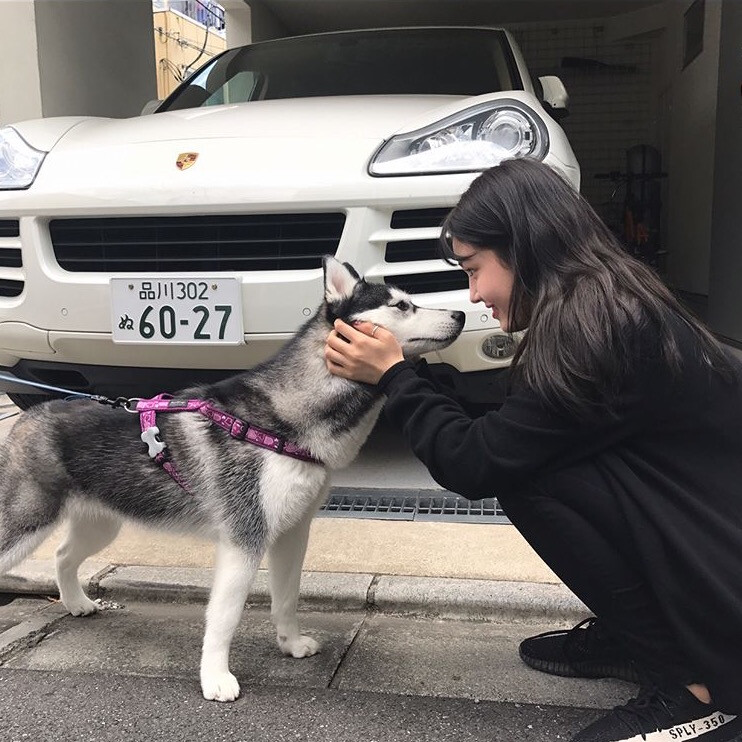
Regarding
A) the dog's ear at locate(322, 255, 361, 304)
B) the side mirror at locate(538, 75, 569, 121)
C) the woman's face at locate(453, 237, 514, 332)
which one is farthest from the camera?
the side mirror at locate(538, 75, 569, 121)

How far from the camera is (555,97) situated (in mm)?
4043

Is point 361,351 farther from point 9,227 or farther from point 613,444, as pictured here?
point 9,227

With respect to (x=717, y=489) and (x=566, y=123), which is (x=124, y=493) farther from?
(x=566, y=123)

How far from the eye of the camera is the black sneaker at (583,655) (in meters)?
2.05

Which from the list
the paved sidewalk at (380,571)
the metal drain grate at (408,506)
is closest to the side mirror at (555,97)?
the metal drain grate at (408,506)

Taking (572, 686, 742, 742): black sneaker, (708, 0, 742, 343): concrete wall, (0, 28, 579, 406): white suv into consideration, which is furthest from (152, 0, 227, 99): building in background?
(572, 686, 742, 742): black sneaker

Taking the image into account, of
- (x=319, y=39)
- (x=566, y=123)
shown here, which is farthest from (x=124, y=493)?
(x=566, y=123)

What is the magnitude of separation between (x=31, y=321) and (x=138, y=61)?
4.69 metres

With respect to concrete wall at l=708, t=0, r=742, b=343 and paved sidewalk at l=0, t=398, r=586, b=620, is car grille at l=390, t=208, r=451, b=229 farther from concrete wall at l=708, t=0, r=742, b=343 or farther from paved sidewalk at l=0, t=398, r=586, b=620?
concrete wall at l=708, t=0, r=742, b=343

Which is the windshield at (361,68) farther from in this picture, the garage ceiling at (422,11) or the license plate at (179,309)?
the garage ceiling at (422,11)

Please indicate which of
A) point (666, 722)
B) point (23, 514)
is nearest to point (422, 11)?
point (23, 514)

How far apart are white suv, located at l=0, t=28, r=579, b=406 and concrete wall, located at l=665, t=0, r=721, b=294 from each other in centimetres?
470

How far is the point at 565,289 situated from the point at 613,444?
0.35m

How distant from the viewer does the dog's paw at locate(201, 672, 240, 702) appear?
1.97 m
